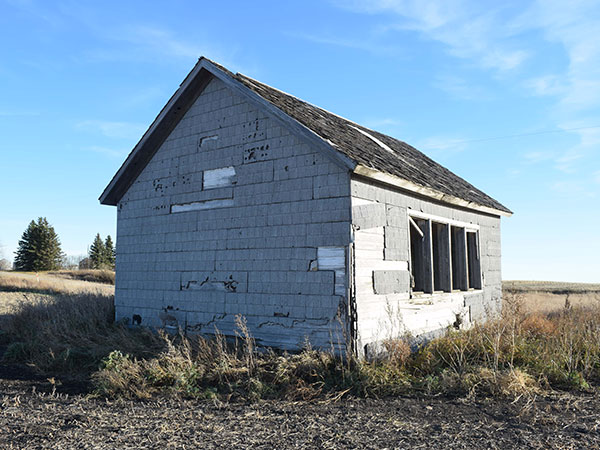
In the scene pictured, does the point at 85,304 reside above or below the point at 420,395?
above

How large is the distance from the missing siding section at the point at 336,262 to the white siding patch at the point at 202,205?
2.37 meters

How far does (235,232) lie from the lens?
30.7 feet

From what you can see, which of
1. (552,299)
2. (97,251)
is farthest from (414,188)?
(97,251)

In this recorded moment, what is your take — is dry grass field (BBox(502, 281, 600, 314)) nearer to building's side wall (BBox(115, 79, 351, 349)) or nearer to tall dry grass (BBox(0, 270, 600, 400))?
tall dry grass (BBox(0, 270, 600, 400))

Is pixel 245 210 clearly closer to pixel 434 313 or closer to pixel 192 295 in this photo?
pixel 192 295

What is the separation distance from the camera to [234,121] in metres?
9.73

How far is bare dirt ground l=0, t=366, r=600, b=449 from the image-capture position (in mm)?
5059

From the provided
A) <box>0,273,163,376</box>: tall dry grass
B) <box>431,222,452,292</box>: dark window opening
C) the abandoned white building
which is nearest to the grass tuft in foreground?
the abandoned white building

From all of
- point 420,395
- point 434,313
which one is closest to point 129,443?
point 420,395

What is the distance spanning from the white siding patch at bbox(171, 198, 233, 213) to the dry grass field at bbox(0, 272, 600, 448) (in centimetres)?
262

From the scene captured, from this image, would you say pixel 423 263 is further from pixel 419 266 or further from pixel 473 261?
pixel 473 261

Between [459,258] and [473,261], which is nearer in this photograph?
[459,258]

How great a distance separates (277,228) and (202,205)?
6.77 ft

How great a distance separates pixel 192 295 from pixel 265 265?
2.00 metres
